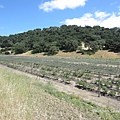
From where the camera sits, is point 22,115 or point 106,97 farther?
point 106,97

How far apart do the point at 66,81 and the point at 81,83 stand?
293 cm

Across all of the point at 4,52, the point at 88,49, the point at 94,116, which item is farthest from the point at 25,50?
the point at 94,116

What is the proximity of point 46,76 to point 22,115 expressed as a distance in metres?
17.7

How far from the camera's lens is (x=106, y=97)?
12758mm

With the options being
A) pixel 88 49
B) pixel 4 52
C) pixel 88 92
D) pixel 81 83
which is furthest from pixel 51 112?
pixel 4 52

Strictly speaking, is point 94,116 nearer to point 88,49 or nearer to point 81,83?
point 81,83

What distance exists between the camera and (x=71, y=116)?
667 centimetres

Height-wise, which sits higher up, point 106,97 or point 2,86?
point 2,86

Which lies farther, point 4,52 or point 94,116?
point 4,52

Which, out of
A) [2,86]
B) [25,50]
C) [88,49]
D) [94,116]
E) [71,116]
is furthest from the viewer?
[25,50]

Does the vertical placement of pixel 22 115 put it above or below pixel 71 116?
above

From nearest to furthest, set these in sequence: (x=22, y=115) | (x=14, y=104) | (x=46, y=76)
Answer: (x=22, y=115) < (x=14, y=104) < (x=46, y=76)

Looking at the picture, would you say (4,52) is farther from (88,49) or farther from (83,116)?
(83,116)

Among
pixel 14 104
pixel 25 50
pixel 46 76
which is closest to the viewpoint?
pixel 14 104
